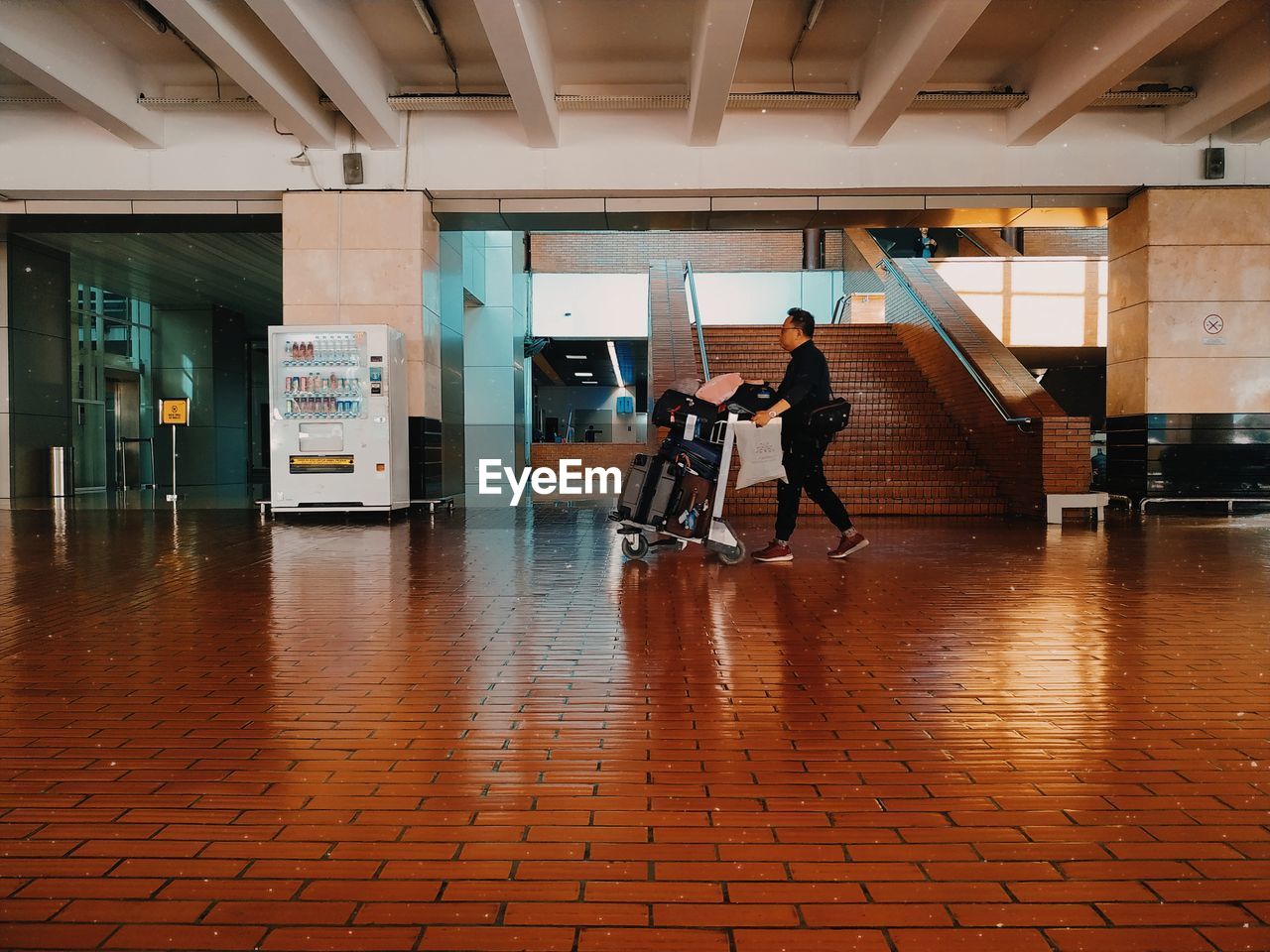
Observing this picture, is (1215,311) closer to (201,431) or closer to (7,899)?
(7,899)

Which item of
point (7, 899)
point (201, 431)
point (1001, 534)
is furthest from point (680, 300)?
point (7, 899)

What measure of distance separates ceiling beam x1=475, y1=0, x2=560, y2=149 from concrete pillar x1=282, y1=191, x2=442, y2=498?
5.63 ft

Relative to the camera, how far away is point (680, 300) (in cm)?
1445

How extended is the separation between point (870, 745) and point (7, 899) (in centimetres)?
185

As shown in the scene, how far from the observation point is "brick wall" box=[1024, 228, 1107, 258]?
63.3 ft

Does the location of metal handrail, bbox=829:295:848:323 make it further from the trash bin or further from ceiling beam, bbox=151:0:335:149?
the trash bin

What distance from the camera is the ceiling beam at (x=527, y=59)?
7.18 m

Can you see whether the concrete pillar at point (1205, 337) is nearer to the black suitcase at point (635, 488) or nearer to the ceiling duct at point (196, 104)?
the black suitcase at point (635, 488)

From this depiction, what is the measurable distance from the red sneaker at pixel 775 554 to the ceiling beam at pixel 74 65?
7614 mm

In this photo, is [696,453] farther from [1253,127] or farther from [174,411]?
[174,411]

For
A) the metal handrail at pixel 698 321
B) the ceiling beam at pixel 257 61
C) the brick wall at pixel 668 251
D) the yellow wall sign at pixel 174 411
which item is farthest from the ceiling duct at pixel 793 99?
the brick wall at pixel 668 251

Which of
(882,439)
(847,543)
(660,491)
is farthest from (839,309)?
(660,491)

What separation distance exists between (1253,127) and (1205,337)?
228 centimetres

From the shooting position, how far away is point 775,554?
5.91 metres
